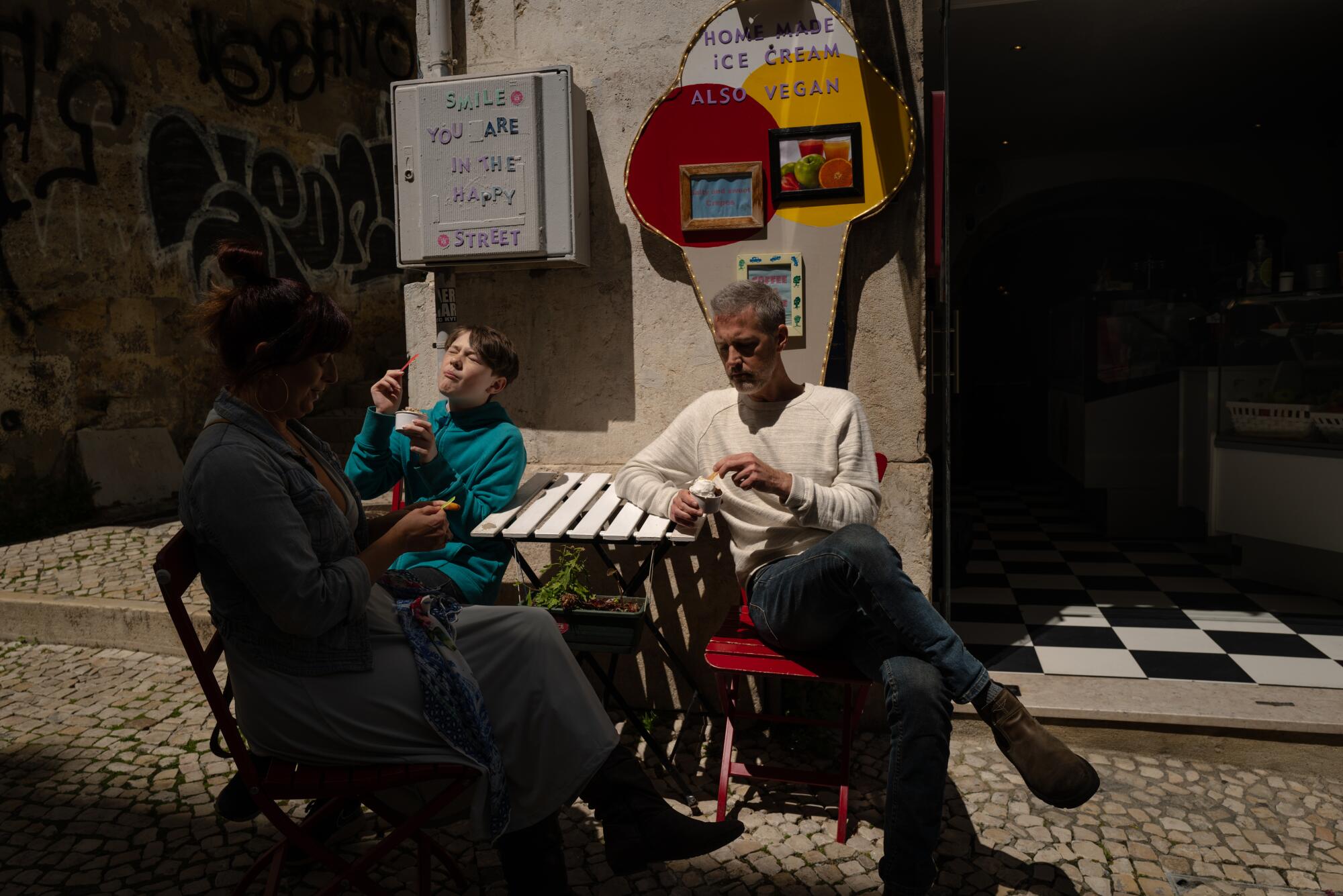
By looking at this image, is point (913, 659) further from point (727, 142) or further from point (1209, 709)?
point (727, 142)


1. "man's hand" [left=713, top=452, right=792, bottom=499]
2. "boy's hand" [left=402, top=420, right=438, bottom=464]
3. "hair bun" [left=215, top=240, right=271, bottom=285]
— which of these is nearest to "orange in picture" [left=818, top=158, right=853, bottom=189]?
"man's hand" [left=713, top=452, right=792, bottom=499]

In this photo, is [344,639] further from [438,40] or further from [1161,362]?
[1161,362]

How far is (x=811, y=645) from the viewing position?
9.09ft

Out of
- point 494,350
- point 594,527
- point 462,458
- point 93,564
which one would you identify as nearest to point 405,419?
point 462,458

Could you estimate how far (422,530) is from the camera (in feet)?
7.23

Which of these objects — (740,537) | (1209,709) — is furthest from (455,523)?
(1209,709)

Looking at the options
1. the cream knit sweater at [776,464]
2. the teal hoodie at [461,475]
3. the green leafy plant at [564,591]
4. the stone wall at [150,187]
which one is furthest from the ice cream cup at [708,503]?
the stone wall at [150,187]

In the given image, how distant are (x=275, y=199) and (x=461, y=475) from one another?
5.51m

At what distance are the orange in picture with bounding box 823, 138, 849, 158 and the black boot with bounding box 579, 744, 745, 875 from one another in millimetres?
2218

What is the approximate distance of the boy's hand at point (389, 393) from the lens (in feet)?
9.52

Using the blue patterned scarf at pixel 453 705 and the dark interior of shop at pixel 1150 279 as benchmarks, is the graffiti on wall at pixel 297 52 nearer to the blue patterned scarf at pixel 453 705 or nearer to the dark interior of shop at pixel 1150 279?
the dark interior of shop at pixel 1150 279

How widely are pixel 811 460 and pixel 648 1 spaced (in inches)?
74.8

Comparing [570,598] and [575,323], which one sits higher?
[575,323]

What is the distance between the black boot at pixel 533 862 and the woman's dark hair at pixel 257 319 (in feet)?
3.84
